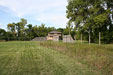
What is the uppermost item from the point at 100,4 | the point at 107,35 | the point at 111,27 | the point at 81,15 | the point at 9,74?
the point at 100,4

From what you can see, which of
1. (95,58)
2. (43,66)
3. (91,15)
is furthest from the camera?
(91,15)

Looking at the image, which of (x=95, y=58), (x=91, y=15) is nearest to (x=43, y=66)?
(x=95, y=58)

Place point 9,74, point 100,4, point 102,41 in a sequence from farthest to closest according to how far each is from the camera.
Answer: point 102,41 → point 100,4 → point 9,74

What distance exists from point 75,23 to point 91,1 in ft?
17.5

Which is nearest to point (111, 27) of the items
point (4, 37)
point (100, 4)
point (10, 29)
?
point (100, 4)

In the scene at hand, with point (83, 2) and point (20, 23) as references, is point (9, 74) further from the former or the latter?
point (20, 23)

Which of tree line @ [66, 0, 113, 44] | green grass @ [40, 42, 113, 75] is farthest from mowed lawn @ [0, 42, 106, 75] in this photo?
tree line @ [66, 0, 113, 44]

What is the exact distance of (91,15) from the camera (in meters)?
19.2

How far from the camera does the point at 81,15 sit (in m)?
21.7

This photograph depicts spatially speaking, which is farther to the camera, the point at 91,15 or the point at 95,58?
the point at 91,15

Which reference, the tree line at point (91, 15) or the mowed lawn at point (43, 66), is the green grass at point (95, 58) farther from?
the tree line at point (91, 15)

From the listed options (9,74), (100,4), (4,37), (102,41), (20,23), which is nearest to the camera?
(9,74)

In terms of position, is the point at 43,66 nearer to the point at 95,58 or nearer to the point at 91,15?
the point at 95,58

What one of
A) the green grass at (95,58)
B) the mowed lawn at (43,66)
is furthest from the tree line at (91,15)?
the mowed lawn at (43,66)
